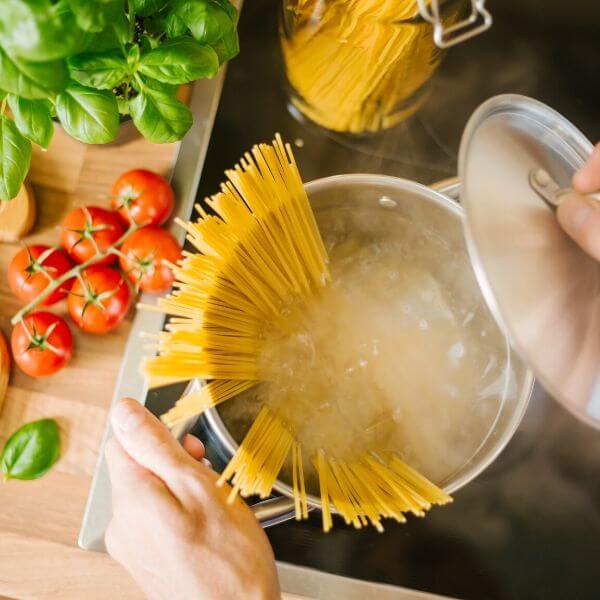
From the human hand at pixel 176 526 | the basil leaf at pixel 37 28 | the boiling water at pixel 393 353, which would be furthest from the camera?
the boiling water at pixel 393 353

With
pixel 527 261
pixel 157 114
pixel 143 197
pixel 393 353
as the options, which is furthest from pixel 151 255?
pixel 527 261

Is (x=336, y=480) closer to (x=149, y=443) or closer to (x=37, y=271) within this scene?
(x=149, y=443)

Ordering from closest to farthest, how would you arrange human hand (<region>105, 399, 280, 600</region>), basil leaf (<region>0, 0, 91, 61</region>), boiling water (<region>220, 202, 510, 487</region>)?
basil leaf (<region>0, 0, 91, 61</region>) < human hand (<region>105, 399, 280, 600</region>) < boiling water (<region>220, 202, 510, 487</region>)

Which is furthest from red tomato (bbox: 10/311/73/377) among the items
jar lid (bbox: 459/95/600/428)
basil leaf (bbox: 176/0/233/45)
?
jar lid (bbox: 459/95/600/428)

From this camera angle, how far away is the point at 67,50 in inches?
16.5

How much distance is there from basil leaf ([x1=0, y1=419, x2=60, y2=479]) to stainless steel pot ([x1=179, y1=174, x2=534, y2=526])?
0.19 meters

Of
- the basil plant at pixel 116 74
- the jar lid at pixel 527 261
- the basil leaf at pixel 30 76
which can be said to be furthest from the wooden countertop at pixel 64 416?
the jar lid at pixel 527 261

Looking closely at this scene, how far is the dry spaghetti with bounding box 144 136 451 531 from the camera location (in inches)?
21.0

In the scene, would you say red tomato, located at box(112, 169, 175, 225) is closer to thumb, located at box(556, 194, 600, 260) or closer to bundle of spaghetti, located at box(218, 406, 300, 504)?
bundle of spaghetti, located at box(218, 406, 300, 504)

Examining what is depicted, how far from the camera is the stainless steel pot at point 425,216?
1.96 ft

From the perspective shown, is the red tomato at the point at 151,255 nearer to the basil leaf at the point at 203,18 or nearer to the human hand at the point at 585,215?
the basil leaf at the point at 203,18

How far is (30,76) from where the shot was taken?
0.44 m

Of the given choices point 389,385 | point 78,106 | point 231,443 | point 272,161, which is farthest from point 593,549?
point 78,106

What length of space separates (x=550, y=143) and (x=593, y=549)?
0.46 metres
